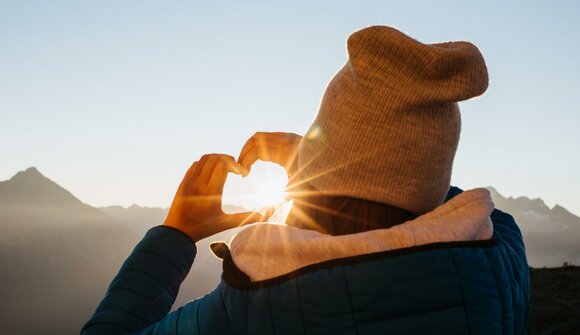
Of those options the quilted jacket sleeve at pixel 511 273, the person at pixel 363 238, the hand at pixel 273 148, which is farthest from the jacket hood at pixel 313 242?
the hand at pixel 273 148

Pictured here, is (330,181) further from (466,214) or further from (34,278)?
(34,278)

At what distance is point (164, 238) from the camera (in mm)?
1569

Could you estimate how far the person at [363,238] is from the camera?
4.24ft

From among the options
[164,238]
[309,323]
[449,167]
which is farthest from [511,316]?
[164,238]

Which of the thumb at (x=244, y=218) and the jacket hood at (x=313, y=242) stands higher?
the thumb at (x=244, y=218)

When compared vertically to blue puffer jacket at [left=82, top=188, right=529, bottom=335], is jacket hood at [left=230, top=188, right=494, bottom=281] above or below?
above

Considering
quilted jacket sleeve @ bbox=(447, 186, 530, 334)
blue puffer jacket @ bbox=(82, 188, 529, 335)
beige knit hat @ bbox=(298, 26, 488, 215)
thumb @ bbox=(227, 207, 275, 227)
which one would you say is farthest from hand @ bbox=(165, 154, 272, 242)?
quilted jacket sleeve @ bbox=(447, 186, 530, 334)

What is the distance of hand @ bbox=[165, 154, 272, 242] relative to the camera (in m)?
1.59

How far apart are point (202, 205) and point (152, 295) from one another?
12.2 inches

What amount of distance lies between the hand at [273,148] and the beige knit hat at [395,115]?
1.18ft

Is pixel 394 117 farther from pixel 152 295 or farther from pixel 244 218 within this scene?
pixel 152 295

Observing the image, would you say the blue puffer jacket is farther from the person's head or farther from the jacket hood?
the person's head

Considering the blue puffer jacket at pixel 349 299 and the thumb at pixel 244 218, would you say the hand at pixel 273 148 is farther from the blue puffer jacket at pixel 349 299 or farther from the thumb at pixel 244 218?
the blue puffer jacket at pixel 349 299

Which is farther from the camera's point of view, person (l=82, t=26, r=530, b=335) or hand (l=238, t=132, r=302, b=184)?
hand (l=238, t=132, r=302, b=184)
